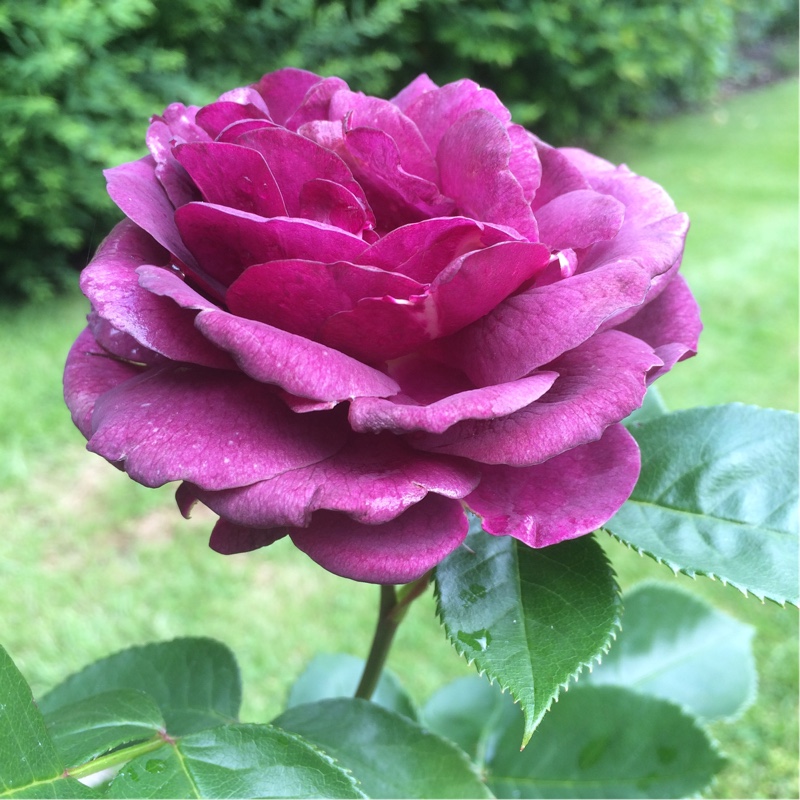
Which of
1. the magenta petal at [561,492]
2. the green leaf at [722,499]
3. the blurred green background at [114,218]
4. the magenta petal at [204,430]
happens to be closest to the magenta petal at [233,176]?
the magenta petal at [204,430]

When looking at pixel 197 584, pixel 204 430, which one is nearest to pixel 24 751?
pixel 204 430

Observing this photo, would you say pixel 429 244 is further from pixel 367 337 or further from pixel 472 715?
pixel 472 715

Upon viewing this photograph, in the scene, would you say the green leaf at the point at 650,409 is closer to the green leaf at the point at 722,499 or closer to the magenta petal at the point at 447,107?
the green leaf at the point at 722,499

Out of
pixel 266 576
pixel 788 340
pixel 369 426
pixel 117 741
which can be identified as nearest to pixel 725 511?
pixel 369 426

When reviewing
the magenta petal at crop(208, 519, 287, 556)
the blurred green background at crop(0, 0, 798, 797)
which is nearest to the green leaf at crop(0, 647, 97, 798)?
the magenta petal at crop(208, 519, 287, 556)

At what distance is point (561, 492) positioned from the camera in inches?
18.1

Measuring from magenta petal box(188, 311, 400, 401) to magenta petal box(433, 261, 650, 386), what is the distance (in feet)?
0.25

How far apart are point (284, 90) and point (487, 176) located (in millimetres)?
208

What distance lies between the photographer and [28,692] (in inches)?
18.6

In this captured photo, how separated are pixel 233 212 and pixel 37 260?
332 cm

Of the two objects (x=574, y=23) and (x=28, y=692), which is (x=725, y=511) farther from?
(x=574, y=23)

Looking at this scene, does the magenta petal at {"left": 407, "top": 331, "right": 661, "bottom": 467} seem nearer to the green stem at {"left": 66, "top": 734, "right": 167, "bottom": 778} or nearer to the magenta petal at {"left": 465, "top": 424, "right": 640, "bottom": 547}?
the magenta petal at {"left": 465, "top": 424, "right": 640, "bottom": 547}

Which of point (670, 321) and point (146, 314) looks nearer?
point (146, 314)

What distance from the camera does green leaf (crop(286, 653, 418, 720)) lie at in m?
0.94
